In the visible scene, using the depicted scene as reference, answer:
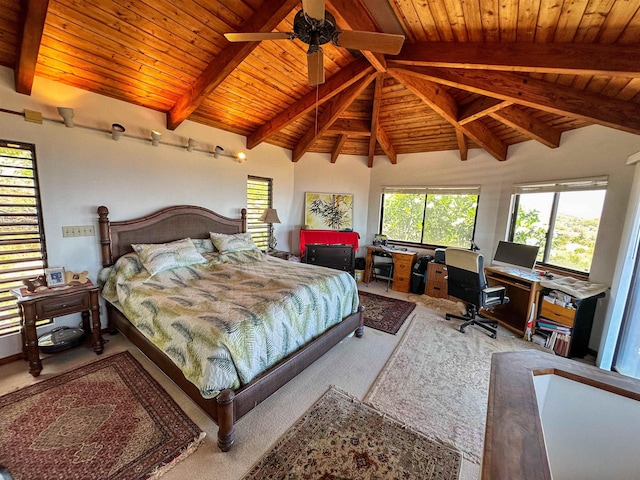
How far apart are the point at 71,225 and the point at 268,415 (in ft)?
9.36

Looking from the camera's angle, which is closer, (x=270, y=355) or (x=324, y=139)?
(x=270, y=355)

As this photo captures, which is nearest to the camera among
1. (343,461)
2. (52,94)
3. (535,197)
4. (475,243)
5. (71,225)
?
(343,461)

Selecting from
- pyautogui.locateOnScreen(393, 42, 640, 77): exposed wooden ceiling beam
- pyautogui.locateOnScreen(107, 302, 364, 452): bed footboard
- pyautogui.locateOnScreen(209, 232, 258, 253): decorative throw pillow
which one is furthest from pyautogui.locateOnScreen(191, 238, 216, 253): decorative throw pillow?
pyautogui.locateOnScreen(393, 42, 640, 77): exposed wooden ceiling beam

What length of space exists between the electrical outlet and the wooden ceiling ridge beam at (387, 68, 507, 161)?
380 cm

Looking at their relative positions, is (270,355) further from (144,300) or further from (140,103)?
(140,103)

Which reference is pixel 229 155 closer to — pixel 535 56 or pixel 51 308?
pixel 51 308

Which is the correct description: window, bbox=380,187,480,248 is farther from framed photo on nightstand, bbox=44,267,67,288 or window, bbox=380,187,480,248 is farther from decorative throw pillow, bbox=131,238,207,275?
framed photo on nightstand, bbox=44,267,67,288

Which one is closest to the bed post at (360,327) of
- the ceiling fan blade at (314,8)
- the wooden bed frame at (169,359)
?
the wooden bed frame at (169,359)

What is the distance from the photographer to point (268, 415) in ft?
6.61

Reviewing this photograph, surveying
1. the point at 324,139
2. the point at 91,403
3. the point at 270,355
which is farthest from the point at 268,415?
the point at 324,139

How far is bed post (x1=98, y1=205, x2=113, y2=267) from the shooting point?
2930mm

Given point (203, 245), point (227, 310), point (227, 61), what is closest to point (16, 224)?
point (203, 245)

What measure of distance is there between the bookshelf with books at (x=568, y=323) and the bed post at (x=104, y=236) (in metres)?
5.26

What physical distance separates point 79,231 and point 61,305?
0.86 metres
